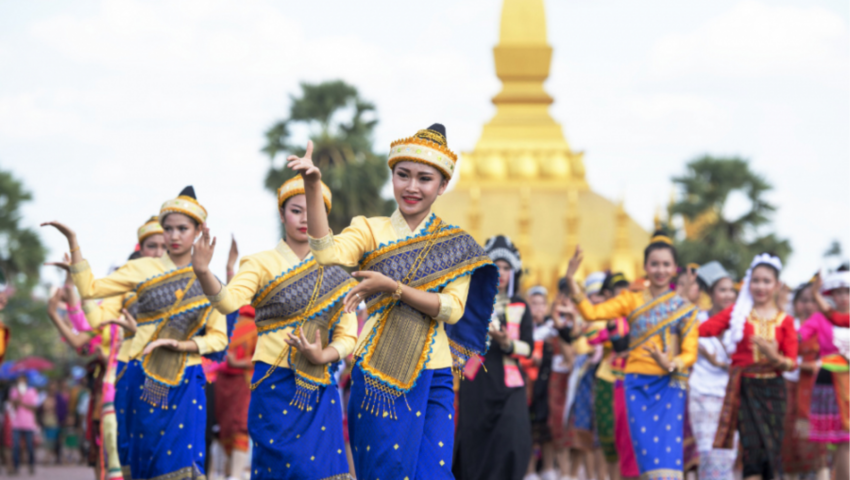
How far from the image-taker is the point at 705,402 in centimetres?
1095

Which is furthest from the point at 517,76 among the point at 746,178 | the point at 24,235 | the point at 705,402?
the point at 705,402

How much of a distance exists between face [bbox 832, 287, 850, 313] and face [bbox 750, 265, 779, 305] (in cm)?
85

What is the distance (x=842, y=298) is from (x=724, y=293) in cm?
152

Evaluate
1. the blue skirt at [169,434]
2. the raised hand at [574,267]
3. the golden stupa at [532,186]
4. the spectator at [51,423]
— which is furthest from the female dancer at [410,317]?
the golden stupa at [532,186]

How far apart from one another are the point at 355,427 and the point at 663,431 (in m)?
3.84

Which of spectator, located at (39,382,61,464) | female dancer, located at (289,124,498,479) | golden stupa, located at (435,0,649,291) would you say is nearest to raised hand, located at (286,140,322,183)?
female dancer, located at (289,124,498,479)

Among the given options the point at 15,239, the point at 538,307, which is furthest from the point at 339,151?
the point at 538,307

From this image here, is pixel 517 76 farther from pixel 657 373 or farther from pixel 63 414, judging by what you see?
pixel 657 373

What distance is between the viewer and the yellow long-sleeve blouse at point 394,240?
5297 millimetres

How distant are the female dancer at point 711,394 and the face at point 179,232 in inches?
197

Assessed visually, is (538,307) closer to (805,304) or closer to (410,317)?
(805,304)

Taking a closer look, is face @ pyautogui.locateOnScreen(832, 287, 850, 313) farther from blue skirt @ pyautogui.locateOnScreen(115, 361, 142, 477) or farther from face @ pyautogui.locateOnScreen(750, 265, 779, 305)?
blue skirt @ pyautogui.locateOnScreen(115, 361, 142, 477)

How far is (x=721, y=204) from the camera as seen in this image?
35.8 metres

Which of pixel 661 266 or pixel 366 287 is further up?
pixel 661 266
